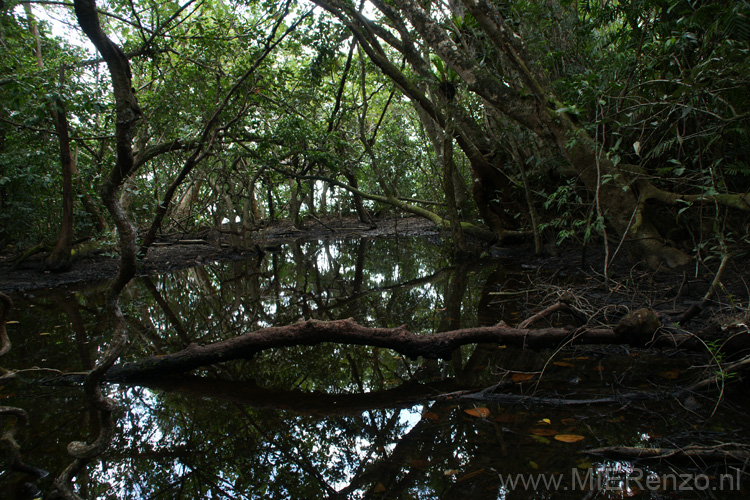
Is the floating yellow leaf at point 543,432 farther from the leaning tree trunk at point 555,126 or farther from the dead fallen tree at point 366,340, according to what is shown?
the leaning tree trunk at point 555,126

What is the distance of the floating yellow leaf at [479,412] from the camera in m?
2.55

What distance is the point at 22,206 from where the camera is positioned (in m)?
9.13

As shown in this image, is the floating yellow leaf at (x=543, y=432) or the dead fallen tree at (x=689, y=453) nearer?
the dead fallen tree at (x=689, y=453)

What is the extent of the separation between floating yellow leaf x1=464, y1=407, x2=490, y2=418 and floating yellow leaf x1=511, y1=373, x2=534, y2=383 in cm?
47

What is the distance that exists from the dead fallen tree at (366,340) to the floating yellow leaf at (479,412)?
0.59 m

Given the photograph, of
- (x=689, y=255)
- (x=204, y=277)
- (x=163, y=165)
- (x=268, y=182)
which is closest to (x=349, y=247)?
(x=268, y=182)

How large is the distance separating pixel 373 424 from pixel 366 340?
0.72 metres

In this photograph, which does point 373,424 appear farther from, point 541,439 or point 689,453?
point 689,453

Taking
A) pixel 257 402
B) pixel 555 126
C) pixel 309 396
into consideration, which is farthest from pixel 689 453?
pixel 555 126

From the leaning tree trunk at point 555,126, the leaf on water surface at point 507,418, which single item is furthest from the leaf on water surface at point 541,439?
the leaning tree trunk at point 555,126

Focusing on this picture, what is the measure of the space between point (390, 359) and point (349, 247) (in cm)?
912

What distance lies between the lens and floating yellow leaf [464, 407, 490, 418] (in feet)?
8.38

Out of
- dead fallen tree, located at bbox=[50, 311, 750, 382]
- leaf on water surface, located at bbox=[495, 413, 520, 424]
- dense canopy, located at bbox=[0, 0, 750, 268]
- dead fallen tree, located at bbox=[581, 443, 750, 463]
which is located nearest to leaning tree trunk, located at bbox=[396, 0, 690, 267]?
dense canopy, located at bbox=[0, 0, 750, 268]

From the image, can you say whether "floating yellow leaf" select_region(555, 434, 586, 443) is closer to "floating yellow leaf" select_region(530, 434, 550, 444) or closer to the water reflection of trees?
"floating yellow leaf" select_region(530, 434, 550, 444)
